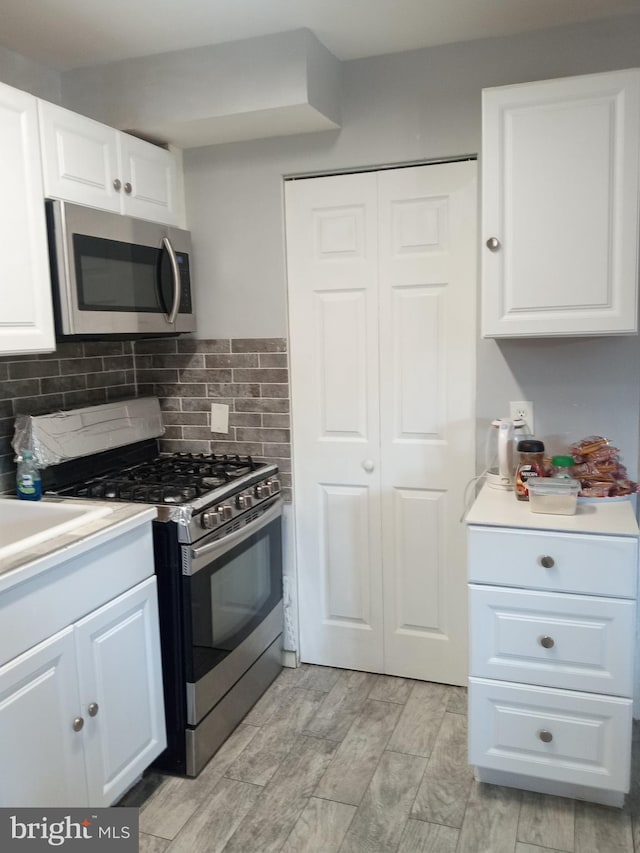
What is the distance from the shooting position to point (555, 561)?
197 cm

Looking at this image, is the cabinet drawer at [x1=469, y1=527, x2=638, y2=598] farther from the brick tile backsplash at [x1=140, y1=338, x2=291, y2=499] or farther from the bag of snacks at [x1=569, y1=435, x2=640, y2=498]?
the brick tile backsplash at [x1=140, y1=338, x2=291, y2=499]

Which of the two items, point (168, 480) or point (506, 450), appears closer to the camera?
point (506, 450)

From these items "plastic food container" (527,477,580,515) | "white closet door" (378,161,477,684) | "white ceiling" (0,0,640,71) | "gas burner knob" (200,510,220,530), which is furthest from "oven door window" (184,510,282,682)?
"white ceiling" (0,0,640,71)

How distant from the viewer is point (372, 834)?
6.55 feet

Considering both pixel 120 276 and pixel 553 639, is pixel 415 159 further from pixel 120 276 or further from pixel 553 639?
pixel 553 639

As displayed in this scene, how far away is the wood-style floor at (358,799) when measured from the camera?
196 cm

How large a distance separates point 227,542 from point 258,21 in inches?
65.6

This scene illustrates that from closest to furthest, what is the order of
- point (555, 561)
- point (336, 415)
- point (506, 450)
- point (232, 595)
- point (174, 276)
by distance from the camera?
point (555, 561) → point (506, 450) → point (232, 595) → point (174, 276) → point (336, 415)

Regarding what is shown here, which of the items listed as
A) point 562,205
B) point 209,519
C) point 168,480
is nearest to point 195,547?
point 209,519

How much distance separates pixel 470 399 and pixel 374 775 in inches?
52.0

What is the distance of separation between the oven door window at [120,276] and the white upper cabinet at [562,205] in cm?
118

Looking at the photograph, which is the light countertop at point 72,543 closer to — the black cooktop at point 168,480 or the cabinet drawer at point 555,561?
the black cooktop at point 168,480

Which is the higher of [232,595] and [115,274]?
[115,274]

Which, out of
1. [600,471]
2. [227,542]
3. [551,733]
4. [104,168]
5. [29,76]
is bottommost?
[551,733]
